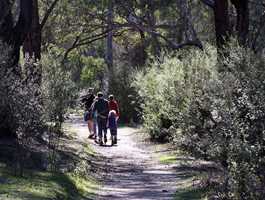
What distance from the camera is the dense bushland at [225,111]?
11906mm

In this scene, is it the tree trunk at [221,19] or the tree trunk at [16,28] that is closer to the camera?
the tree trunk at [16,28]

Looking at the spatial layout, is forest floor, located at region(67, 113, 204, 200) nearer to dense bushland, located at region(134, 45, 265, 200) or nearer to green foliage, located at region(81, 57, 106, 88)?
dense bushland, located at region(134, 45, 265, 200)

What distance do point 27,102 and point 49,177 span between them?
2.23 metres

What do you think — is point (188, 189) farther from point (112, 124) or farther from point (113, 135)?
point (113, 135)

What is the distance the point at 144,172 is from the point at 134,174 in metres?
0.47

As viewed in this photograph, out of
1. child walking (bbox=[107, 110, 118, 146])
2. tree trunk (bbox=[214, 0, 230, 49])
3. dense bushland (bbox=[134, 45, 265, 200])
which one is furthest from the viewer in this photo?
child walking (bbox=[107, 110, 118, 146])

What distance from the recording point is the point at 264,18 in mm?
31719

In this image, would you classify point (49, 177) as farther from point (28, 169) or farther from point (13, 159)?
point (13, 159)

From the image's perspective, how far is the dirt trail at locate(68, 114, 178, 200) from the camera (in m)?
16.0

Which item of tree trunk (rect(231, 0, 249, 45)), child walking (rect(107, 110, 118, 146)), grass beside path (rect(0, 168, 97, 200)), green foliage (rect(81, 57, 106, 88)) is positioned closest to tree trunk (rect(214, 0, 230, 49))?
tree trunk (rect(231, 0, 249, 45))

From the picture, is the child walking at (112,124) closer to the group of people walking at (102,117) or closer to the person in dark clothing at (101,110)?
the group of people walking at (102,117)

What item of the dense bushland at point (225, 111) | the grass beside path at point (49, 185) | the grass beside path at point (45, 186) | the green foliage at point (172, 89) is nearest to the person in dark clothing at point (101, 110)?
the green foliage at point (172, 89)

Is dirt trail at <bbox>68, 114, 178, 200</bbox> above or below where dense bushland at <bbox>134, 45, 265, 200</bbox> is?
below

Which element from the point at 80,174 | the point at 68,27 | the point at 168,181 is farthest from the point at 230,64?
the point at 68,27
